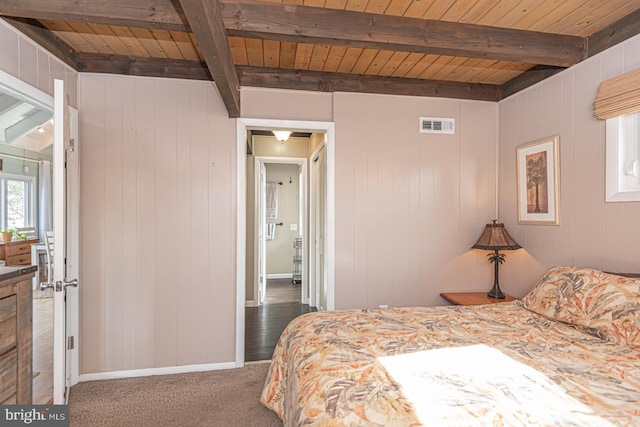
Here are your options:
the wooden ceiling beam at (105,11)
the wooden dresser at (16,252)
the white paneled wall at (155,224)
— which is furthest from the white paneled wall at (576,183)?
the wooden dresser at (16,252)

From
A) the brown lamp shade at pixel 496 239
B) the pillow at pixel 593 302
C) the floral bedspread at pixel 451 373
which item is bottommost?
the floral bedspread at pixel 451 373

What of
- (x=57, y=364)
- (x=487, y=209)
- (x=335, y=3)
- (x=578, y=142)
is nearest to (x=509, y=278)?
(x=487, y=209)

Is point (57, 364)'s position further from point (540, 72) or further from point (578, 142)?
point (540, 72)

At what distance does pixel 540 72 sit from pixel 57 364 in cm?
404

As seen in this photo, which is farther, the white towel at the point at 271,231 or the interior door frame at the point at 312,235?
the white towel at the point at 271,231

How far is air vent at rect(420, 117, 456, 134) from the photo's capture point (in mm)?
3057

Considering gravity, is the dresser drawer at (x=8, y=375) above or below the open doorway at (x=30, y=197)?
below

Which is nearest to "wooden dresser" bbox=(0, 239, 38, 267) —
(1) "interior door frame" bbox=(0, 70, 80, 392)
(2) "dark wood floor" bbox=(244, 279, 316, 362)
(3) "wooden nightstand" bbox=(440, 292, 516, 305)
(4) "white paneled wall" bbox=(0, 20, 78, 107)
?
(1) "interior door frame" bbox=(0, 70, 80, 392)

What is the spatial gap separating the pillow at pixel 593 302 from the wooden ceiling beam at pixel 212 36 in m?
2.50

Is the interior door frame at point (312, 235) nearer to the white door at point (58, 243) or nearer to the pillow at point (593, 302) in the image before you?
the pillow at point (593, 302)

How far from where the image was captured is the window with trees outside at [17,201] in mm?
3169

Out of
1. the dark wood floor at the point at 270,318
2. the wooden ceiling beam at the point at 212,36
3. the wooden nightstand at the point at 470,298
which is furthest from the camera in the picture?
the dark wood floor at the point at 270,318

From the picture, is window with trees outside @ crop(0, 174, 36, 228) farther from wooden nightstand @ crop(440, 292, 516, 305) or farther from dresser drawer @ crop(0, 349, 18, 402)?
wooden nightstand @ crop(440, 292, 516, 305)

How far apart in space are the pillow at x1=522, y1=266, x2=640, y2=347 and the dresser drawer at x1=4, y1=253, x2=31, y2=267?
A: 4.25 m
